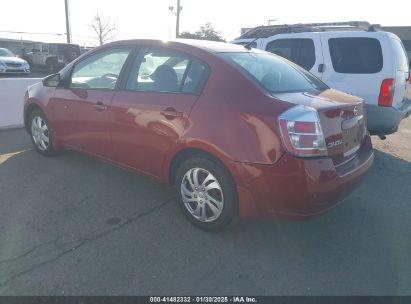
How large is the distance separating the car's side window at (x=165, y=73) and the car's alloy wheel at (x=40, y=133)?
5.95 feet

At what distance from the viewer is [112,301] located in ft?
7.49

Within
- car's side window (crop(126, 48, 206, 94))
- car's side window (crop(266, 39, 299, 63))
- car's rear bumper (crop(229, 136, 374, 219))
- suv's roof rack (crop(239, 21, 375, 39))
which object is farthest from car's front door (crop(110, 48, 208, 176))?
suv's roof rack (crop(239, 21, 375, 39))

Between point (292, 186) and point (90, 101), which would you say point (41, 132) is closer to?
point (90, 101)

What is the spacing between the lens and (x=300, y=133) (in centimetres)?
251

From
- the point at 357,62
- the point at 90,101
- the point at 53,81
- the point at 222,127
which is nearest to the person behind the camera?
the point at 222,127

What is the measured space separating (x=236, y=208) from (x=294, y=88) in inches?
48.3

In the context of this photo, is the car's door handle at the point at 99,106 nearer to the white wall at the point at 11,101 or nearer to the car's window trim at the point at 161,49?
the car's window trim at the point at 161,49

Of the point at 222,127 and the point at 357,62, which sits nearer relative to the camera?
the point at 222,127

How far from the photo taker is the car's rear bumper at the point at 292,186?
8.25 feet

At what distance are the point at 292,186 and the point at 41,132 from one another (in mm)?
3675

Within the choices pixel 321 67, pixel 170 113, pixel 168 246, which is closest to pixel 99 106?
pixel 170 113

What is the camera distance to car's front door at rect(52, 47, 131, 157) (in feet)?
→ 12.3

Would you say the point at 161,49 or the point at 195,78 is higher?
the point at 161,49

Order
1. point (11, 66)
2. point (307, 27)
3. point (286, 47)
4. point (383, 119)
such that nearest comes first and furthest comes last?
1. point (383, 119)
2. point (286, 47)
3. point (307, 27)
4. point (11, 66)
